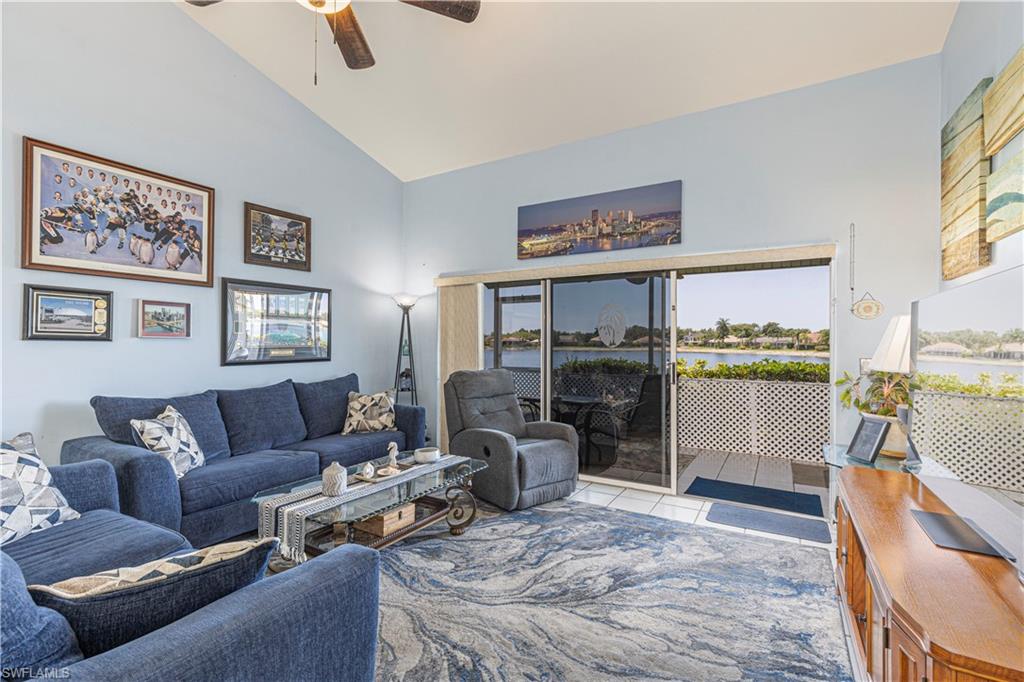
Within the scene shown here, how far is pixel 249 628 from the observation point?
3.38ft

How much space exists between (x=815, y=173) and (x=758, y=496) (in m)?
2.63

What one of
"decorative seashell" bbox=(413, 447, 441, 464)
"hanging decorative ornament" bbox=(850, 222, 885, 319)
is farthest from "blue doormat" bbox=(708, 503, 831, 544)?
"decorative seashell" bbox=(413, 447, 441, 464)

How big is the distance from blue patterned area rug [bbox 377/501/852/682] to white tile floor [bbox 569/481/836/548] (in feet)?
0.57

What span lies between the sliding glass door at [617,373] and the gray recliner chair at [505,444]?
0.69m

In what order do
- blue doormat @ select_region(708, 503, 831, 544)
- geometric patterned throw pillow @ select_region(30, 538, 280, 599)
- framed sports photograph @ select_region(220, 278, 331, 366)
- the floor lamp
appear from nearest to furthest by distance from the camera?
geometric patterned throw pillow @ select_region(30, 538, 280, 599), blue doormat @ select_region(708, 503, 831, 544), framed sports photograph @ select_region(220, 278, 331, 366), the floor lamp

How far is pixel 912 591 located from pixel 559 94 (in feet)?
12.9

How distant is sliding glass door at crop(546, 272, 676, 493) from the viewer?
418 centimetres

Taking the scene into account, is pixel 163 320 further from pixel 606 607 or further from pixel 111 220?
pixel 606 607

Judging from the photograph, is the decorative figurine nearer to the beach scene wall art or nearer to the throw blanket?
the throw blanket

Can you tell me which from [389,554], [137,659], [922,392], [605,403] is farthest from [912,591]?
[605,403]

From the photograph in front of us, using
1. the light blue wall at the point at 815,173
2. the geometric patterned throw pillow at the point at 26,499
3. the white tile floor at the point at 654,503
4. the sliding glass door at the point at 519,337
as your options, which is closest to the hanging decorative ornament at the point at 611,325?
the light blue wall at the point at 815,173

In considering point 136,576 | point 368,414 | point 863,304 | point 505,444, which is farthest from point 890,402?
point 368,414

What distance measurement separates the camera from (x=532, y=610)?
2252mm

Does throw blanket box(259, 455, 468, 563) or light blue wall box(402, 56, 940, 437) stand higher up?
light blue wall box(402, 56, 940, 437)
